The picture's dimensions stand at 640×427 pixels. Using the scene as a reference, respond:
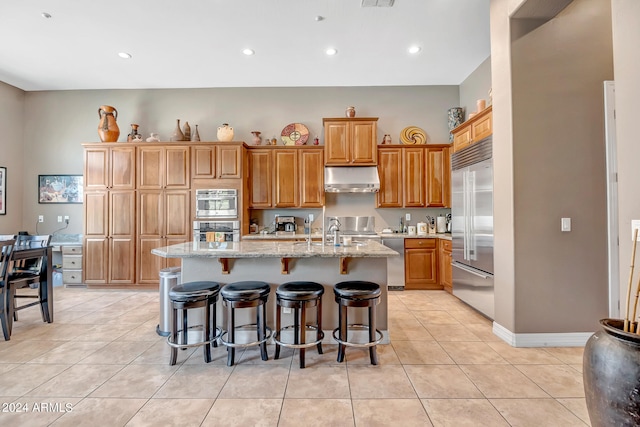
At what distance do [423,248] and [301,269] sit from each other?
2.77m

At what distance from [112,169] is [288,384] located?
4.65 m

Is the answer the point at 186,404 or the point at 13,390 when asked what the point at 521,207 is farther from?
the point at 13,390

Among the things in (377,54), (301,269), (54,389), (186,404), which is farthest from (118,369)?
(377,54)

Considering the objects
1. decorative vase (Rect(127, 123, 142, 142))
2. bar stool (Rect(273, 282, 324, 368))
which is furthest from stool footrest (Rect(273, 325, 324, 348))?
decorative vase (Rect(127, 123, 142, 142))

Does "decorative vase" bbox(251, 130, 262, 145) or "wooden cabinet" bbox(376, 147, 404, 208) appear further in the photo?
"decorative vase" bbox(251, 130, 262, 145)

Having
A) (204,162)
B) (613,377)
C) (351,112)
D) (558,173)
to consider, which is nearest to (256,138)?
(204,162)

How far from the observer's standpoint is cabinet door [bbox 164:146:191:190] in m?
4.79

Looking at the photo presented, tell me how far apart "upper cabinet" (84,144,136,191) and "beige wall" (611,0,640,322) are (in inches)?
226

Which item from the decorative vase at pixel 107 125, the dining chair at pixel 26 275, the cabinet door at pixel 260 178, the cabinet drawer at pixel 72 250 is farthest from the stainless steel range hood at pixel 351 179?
the cabinet drawer at pixel 72 250

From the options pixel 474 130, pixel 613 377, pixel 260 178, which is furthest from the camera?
pixel 260 178

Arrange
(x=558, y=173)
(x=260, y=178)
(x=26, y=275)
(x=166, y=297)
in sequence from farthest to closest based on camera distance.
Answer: (x=260, y=178) < (x=26, y=275) < (x=166, y=297) < (x=558, y=173)

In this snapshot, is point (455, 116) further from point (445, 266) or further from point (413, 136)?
point (445, 266)

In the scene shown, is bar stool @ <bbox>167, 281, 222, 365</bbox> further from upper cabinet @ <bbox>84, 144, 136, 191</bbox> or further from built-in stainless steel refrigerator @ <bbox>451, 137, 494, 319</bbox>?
upper cabinet @ <bbox>84, 144, 136, 191</bbox>

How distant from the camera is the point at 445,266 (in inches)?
181
